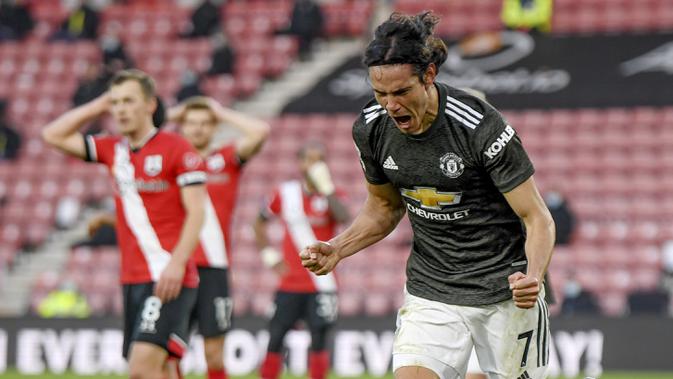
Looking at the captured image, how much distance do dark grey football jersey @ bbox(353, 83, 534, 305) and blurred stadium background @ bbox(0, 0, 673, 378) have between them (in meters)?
8.93

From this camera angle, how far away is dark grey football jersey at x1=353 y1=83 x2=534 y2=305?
5.44 meters

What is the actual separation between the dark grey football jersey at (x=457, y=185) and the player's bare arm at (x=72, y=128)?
2.84 meters

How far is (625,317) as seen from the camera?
14.0 m

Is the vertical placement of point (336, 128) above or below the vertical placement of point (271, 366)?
above

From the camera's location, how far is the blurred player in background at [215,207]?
9.49 metres

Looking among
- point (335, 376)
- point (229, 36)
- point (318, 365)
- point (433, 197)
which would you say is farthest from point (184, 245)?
point (229, 36)

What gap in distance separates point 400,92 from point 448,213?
2.22 feet

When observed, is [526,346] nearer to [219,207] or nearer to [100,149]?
[100,149]

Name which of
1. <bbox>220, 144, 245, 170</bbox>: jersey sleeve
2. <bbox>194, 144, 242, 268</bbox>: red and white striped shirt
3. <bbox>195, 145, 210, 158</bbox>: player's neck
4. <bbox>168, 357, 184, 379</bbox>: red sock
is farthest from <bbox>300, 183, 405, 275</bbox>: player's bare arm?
<bbox>220, 144, 245, 170</bbox>: jersey sleeve

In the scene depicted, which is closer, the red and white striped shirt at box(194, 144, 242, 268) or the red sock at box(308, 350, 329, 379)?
the red and white striped shirt at box(194, 144, 242, 268)

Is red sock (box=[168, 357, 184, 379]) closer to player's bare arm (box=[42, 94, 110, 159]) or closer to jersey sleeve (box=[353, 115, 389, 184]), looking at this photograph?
player's bare arm (box=[42, 94, 110, 159])

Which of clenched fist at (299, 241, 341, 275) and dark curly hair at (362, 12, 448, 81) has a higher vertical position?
dark curly hair at (362, 12, 448, 81)

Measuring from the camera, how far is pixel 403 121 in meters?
5.40

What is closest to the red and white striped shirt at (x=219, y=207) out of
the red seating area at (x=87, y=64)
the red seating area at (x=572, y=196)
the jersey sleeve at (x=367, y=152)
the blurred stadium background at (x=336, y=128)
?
the jersey sleeve at (x=367, y=152)
